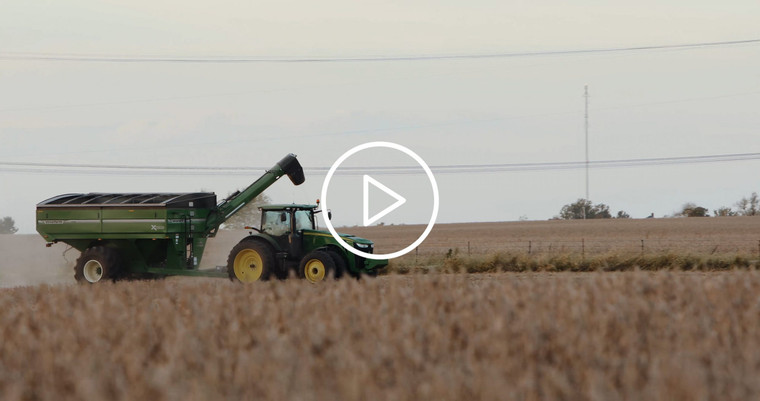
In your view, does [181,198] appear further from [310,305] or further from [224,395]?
[224,395]

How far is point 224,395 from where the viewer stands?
6.25 m

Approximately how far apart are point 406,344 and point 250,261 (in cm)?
1409

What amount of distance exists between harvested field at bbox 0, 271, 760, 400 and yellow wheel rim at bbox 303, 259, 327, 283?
8.92 m

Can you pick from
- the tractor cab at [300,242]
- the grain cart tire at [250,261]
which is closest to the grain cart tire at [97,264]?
the grain cart tire at [250,261]

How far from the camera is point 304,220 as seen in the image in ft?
70.9

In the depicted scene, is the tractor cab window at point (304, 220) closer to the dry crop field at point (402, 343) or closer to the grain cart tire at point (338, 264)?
the grain cart tire at point (338, 264)

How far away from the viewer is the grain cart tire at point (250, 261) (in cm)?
2078

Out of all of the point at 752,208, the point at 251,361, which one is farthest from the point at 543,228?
the point at 251,361

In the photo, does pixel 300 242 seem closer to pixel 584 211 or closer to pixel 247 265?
pixel 247 265

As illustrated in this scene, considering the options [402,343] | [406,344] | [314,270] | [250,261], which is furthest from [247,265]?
[406,344]

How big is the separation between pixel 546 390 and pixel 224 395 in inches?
90.6

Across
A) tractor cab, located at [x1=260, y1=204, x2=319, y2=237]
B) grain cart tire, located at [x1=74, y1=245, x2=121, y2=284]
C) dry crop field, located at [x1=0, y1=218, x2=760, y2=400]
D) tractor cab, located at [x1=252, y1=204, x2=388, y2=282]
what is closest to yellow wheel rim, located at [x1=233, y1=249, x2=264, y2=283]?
tractor cab, located at [x1=252, y1=204, x2=388, y2=282]

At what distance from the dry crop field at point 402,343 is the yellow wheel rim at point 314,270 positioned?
8039mm

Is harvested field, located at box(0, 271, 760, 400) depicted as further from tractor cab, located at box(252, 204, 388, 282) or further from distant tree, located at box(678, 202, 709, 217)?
distant tree, located at box(678, 202, 709, 217)
